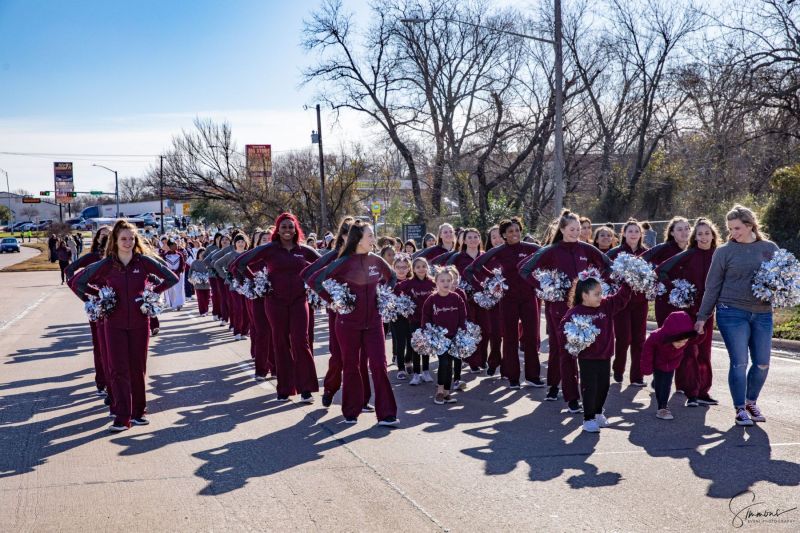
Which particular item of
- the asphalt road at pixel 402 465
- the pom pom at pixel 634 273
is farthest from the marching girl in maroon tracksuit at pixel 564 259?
the asphalt road at pixel 402 465

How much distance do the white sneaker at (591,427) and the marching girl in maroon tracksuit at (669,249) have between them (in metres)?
2.14

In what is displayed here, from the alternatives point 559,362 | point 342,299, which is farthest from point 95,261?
point 559,362

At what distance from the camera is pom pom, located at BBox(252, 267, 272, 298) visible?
31.2 ft

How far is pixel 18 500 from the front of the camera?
233 inches

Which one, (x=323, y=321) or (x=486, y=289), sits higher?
(x=486, y=289)

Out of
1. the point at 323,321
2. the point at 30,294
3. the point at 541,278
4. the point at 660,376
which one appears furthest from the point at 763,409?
the point at 30,294

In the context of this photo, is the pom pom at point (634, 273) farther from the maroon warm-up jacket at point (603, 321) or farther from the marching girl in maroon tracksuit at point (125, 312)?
the marching girl in maroon tracksuit at point (125, 312)

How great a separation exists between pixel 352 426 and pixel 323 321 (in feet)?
35.7

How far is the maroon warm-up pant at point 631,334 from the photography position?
9.82 meters

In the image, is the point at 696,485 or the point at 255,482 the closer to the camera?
the point at 696,485

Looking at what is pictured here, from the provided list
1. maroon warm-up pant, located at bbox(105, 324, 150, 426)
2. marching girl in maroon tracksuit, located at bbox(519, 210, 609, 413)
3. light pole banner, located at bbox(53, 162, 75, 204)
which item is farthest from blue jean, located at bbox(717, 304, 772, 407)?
light pole banner, located at bbox(53, 162, 75, 204)

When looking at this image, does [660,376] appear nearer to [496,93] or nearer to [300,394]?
[300,394]

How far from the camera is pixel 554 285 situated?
28.5 feet

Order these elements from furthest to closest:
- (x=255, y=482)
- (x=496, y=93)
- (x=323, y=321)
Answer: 1. (x=496, y=93)
2. (x=323, y=321)
3. (x=255, y=482)
